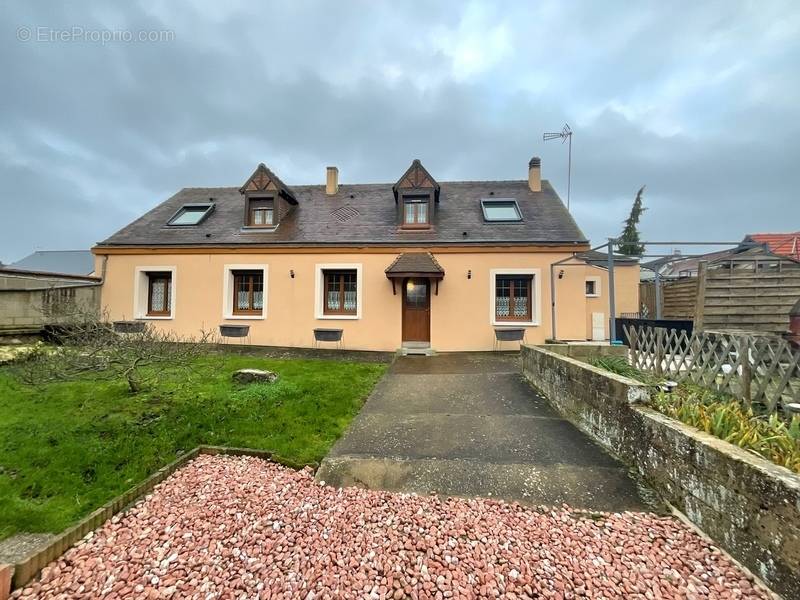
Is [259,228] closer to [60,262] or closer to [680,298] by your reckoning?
[680,298]

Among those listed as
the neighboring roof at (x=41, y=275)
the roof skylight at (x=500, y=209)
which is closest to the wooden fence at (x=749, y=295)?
the roof skylight at (x=500, y=209)

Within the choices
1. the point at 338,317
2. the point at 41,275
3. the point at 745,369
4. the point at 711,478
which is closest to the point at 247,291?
the point at 338,317

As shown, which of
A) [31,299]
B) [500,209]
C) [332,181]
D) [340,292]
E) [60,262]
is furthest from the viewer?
[60,262]

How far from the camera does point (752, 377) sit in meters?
4.15

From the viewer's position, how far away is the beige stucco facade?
1119cm

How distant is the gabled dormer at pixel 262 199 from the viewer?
1302 centimetres

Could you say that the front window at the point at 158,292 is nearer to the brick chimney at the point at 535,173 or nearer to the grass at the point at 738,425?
the grass at the point at 738,425

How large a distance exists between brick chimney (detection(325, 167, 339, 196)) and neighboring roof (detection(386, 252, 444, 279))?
624cm

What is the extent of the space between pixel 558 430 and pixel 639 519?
195 cm

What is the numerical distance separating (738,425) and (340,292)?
10583 mm

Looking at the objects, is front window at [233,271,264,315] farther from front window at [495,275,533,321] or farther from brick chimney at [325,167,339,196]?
front window at [495,275,533,321]

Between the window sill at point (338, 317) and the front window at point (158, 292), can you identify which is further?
the front window at point (158, 292)

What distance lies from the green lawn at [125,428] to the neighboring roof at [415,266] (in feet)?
14.0

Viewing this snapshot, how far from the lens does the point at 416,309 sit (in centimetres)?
1165
